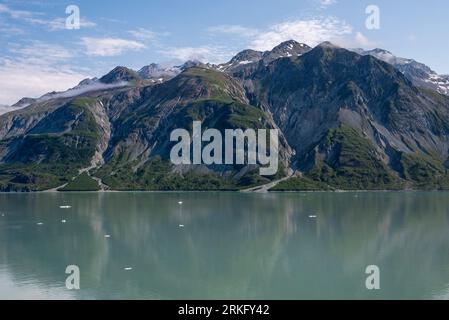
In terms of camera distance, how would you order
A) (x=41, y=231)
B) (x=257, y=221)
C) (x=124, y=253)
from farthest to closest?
(x=257, y=221), (x=41, y=231), (x=124, y=253)

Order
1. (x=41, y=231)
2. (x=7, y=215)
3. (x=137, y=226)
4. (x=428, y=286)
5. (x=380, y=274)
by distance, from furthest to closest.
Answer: (x=7, y=215) → (x=137, y=226) → (x=41, y=231) → (x=380, y=274) → (x=428, y=286)

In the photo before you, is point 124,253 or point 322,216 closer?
point 124,253

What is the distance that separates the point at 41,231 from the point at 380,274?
64.4m

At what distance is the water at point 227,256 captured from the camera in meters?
50.6

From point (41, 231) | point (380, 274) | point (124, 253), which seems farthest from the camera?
point (41, 231)

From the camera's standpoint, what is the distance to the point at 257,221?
112562mm

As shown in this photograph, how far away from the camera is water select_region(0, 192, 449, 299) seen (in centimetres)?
5056

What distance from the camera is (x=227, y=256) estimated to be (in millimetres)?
69312
